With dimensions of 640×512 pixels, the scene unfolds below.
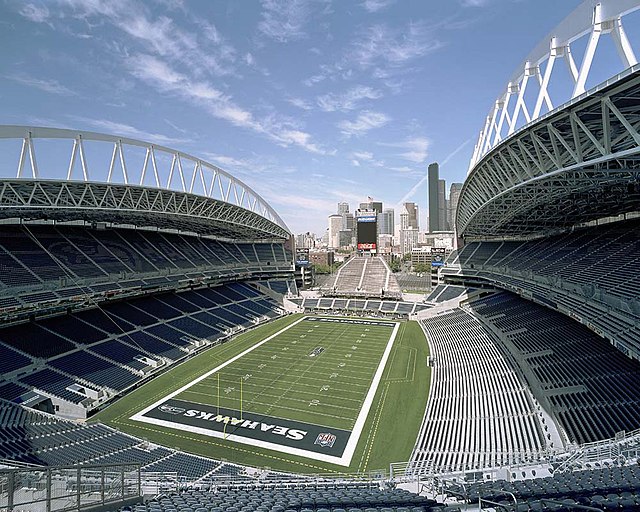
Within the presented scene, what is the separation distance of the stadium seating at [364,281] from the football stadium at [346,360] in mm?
12004

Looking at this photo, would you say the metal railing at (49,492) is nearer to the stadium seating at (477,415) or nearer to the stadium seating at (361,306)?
the stadium seating at (477,415)

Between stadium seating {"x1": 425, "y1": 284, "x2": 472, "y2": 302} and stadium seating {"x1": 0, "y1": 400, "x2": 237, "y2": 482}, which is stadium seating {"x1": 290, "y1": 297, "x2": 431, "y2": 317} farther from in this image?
stadium seating {"x1": 0, "y1": 400, "x2": 237, "y2": 482}

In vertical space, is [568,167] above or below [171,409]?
above

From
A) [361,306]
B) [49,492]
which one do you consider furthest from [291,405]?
[361,306]

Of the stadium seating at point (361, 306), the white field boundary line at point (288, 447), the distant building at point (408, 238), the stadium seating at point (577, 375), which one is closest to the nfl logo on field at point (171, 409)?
the white field boundary line at point (288, 447)

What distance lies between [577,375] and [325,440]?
13481mm

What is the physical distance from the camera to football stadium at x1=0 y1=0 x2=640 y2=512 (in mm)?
10703

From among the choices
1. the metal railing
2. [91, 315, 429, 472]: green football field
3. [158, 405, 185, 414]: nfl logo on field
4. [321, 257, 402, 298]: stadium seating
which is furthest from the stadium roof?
[158, 405, 185, 414]: nfl logo on field

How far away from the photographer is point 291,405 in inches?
915

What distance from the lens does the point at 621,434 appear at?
43.6 ft

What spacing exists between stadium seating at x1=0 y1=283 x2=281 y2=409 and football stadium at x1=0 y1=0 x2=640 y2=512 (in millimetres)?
158

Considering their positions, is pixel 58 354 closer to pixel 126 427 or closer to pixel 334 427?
pixel 126 427

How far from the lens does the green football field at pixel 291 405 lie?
18406 mm

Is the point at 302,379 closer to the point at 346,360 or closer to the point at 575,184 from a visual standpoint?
the point at 346,360
